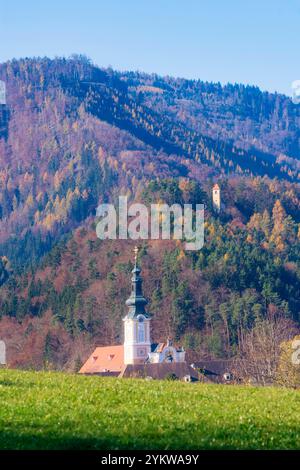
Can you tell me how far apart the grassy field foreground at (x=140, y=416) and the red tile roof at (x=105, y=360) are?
7569cm

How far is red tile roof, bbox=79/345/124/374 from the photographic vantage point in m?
97.2

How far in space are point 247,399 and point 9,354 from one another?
86.4m

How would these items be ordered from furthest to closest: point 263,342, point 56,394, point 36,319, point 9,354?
point 36,319 < point 9,354 < point 263,342 < point 56,394

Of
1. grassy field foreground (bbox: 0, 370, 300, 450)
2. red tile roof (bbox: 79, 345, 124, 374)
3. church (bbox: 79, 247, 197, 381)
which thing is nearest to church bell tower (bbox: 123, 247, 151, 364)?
church (bbox: 79, 247, 197, 381)

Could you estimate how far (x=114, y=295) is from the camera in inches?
4779

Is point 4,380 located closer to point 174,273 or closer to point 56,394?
point 56,394

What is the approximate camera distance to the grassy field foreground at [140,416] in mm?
14812

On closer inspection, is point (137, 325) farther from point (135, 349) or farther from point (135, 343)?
point (135, 349)

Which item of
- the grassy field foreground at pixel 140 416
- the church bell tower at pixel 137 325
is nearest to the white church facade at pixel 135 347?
the church bell tower at pixel 137 325

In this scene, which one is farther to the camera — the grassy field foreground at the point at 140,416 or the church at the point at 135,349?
the church at the point at 135,349

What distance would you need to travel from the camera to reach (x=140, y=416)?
648 inches

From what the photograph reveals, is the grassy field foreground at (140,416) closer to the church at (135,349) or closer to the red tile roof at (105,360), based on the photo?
the church at (135,349)

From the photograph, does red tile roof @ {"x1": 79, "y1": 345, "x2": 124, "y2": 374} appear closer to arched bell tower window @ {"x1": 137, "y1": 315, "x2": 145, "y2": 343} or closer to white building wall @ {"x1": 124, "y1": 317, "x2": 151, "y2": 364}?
white building wall @ {"x1": 124, "y1": 317, "x2": 151, "y2": 364}
